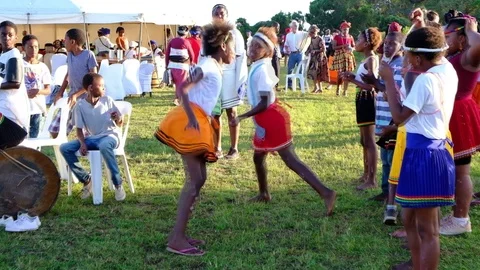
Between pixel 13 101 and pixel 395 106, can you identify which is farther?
pixel 13 101

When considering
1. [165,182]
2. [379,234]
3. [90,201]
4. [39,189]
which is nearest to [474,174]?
[379,234]

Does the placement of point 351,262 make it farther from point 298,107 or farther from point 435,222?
point 298,107

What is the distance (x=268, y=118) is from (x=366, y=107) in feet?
3.70

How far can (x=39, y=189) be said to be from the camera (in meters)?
5.11

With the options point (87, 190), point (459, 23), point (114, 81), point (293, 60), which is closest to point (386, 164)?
point (459, 23)

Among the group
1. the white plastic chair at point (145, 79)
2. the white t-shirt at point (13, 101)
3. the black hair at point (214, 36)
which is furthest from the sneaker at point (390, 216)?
the white plastic chair at point (145, 79)

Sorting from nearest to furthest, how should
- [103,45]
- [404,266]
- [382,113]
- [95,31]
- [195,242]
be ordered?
[404,266]
[195,242]
[382,113]
[103,45]
[95,31]

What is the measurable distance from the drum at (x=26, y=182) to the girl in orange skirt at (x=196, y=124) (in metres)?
1.40

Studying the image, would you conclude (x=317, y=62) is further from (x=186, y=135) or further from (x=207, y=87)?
(x=186, y=135)

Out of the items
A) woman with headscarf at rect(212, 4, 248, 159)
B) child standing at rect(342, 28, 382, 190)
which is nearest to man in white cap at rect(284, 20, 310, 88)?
woman with headscarf at rect(212, 4, 248, 159)

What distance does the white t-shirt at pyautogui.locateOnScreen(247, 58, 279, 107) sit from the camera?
17.1 feet

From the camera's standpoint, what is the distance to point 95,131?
18.9 ft

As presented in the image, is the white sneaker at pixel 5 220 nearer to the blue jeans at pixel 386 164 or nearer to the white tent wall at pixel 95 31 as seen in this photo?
the blue jeans at pixel 386 164

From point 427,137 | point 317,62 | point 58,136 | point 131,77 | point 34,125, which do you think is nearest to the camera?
point 427,137
